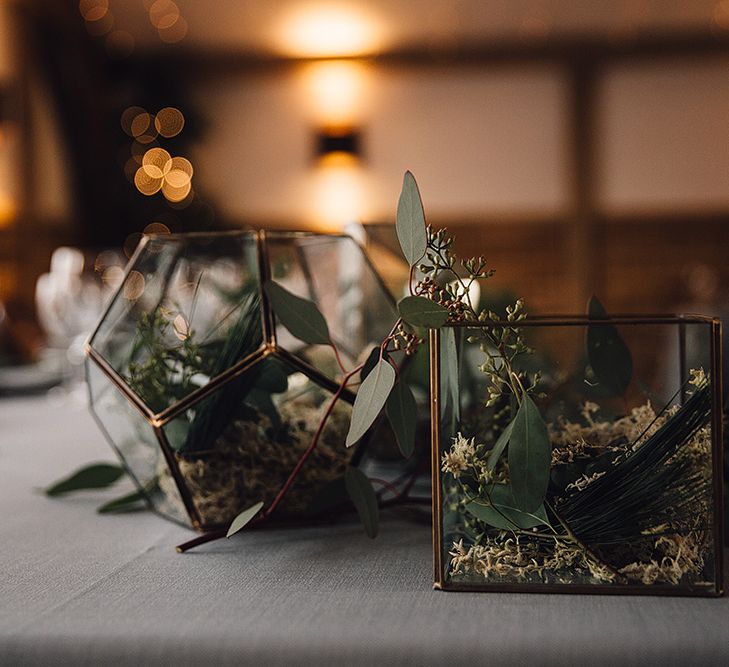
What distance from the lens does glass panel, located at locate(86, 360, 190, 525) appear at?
647 millimetres

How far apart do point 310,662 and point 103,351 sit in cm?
35

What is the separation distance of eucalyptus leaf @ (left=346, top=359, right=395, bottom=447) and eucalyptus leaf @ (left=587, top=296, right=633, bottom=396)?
13 cm

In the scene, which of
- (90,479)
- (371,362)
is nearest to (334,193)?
(90,479)

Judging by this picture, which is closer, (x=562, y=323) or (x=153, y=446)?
(x=562, y=323)

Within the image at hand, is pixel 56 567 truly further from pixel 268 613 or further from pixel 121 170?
pixel 121 170

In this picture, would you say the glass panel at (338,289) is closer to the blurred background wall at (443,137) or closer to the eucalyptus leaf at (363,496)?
the eucalyptus leaf at (363,496)

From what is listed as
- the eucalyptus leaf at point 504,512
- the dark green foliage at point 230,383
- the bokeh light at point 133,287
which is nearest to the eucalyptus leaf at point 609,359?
the eucalyptus leaf at point 504,512

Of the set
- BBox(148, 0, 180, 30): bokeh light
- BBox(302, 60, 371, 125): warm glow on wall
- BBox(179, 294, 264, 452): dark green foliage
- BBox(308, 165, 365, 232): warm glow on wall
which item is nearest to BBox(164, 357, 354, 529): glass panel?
BBox(179, 294, 264, 452): dark green foliage

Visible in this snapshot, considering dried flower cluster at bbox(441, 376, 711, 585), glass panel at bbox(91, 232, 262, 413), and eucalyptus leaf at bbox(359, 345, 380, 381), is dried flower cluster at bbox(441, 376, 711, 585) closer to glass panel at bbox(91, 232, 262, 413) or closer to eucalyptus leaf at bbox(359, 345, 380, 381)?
eucalyptus leaf at bbox(359, 345, 380, 381)

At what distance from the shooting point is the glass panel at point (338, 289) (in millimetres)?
647

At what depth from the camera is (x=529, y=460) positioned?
1.53 ft

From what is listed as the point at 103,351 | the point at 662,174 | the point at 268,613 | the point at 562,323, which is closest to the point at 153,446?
the point at 103,351

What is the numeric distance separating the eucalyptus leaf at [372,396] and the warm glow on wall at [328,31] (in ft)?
14.1

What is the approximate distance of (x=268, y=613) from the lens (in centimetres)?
45
